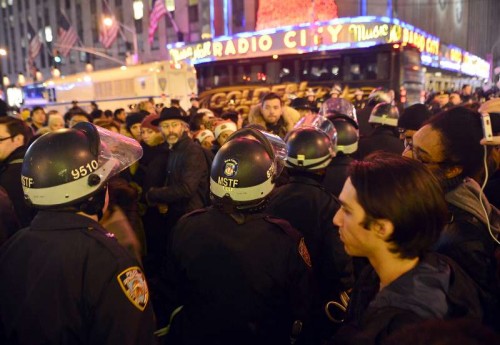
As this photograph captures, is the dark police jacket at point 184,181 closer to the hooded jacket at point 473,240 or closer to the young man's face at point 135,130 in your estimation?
the young man's face at point 135,130

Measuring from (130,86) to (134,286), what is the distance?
2281 centimetres

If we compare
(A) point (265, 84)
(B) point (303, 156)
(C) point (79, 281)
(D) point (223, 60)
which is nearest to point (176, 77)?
(D) point (223, 60)

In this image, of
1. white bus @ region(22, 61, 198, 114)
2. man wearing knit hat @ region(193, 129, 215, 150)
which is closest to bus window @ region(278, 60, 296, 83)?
white bus @ region(22, 61, 198, 114)

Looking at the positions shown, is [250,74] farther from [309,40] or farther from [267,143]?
[267,143]

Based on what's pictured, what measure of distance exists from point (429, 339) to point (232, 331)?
161cm

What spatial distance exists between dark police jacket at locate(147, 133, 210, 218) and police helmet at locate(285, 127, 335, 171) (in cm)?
162

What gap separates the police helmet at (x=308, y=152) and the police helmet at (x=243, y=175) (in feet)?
2.73

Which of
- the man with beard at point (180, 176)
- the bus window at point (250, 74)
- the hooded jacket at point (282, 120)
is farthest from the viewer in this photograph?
the bus window at point (250, 74)

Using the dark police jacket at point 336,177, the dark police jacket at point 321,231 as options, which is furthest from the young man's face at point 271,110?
the dark police jacket at point 321,231

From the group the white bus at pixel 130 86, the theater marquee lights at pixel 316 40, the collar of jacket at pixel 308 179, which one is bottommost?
the collar of jacket at pixel 308 179

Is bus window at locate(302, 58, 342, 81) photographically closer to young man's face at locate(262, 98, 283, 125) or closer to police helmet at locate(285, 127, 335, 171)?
young man's face at locate(262, 98, 283, 125)

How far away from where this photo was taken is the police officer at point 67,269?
6.09ft

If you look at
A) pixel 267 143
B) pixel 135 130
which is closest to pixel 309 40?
pixel 135 130

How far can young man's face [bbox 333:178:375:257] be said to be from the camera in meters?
1.73
